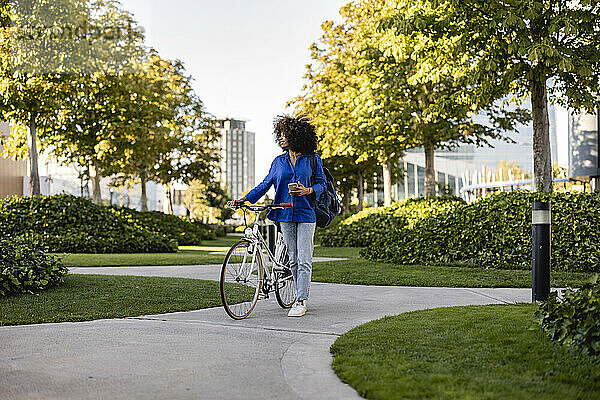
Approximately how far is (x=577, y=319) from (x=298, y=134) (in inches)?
140

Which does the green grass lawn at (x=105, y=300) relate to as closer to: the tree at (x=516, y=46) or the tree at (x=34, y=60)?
the tree at (x=516, y=46)

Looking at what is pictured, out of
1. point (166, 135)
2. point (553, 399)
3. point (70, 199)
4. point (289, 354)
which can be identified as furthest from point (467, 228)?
point (166, 135)

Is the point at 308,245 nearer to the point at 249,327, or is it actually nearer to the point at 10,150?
the point at 249,327

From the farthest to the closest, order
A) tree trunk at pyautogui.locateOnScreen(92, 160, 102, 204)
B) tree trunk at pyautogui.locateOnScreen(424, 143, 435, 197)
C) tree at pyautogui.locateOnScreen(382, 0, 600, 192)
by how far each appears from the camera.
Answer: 1. tree trunk at pyautogui.locateOnScreen(92, 160, 102, 204)
2. tree trunk at pyautogui.locateOnScreen(424, 143, 435, 197)
3. tree at pyautogui.locateOnScreen(382, 0, 600, 192)

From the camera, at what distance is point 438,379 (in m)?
3.86

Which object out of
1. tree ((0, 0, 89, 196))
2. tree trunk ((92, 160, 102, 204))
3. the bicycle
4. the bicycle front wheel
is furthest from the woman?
tree trunk ((92, 160, 102, 204))

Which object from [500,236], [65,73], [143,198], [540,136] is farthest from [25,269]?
[143,198]

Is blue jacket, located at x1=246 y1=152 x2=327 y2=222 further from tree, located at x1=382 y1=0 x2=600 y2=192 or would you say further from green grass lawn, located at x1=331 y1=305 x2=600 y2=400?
tree, located at x1=382 y1=0 x2=600 y2=192

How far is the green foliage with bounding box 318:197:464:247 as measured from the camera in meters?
20.4

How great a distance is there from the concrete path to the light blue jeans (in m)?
0.33

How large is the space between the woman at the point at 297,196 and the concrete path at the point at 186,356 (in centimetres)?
54

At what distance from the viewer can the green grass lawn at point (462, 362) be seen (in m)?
3.64

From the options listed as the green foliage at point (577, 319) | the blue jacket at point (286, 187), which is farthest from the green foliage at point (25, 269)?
the green foliage at point (577, 319)

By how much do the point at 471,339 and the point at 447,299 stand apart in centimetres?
316
